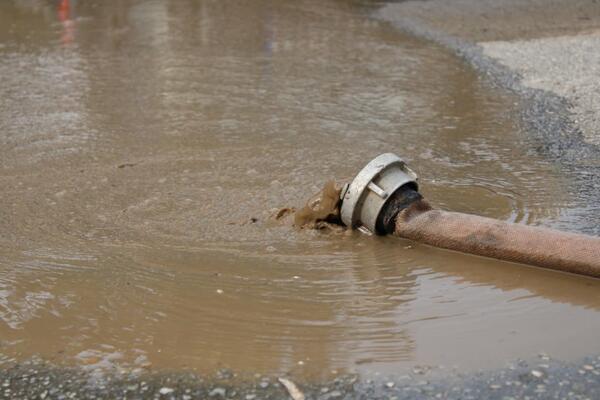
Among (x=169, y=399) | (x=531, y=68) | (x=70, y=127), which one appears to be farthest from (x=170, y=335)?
(x=531, y=68)

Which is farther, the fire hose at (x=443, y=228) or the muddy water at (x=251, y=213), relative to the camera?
the fire hose at (x=443, y=228)

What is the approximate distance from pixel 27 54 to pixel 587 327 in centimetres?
1009

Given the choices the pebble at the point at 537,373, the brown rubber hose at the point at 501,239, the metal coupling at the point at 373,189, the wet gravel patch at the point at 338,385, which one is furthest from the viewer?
the metal coupling at the point at 373,189

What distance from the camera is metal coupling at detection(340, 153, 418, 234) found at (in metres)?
6.20

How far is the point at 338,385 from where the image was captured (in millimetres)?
4477

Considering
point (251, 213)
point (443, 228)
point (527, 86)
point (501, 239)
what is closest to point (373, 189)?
point (443, 228)

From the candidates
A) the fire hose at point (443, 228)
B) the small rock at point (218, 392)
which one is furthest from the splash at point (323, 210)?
the small rock at point (218, 392)

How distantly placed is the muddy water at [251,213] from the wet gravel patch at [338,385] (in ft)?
0.38

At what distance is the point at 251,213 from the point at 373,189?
1092mm

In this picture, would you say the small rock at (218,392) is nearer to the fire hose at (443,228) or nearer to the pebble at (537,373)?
the pebble at (537,373)

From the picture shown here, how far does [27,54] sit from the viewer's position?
13078 millimetres

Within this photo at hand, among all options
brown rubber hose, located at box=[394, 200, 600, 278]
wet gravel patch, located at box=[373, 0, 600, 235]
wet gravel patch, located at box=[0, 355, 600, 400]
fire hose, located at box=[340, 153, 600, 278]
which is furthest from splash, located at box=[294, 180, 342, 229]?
wet gravel patch, located at box=[0, 355, 600, 400]

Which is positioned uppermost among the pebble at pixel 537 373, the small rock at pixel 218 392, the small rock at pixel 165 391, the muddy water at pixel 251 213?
the muddy water at pixel 251 213

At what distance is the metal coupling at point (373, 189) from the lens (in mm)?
6195
